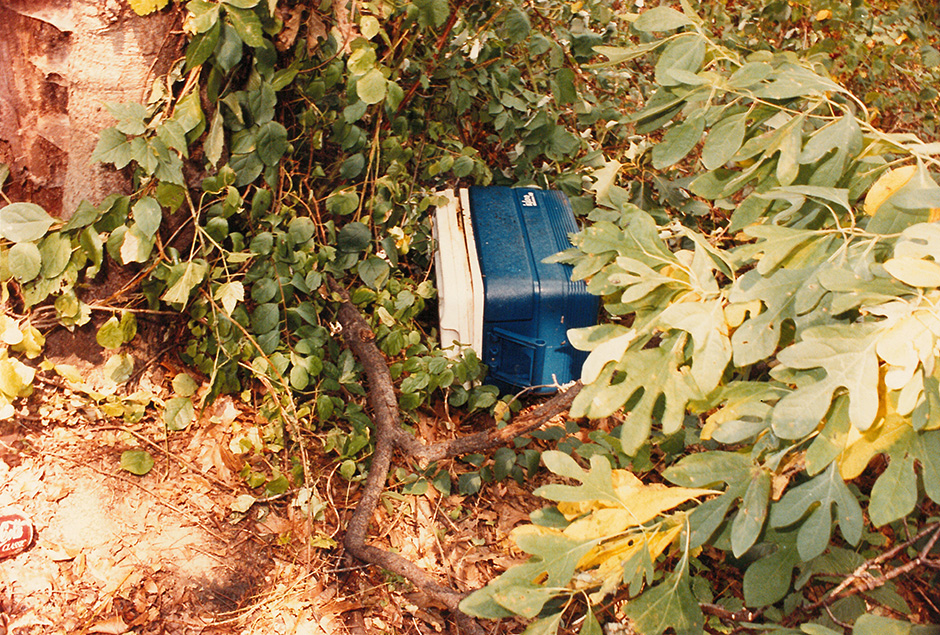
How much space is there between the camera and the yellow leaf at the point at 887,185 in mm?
964

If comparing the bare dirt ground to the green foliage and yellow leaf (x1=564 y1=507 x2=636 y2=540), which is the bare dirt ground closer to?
the green foliage

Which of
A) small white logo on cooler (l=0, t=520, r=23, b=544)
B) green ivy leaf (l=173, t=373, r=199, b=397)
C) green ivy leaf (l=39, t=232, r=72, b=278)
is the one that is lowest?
small white logo on cooler (l=0, t=520, r=23, b=544)

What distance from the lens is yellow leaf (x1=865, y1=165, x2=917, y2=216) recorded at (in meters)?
0.96

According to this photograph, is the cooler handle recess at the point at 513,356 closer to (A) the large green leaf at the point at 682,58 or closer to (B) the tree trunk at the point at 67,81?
(A) the large green leaf at the point at 682,58

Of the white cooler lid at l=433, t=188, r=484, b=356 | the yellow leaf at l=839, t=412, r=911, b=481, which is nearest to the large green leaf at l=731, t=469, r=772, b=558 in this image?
the yellow leaf at l=839, t=412, r=911, b=481

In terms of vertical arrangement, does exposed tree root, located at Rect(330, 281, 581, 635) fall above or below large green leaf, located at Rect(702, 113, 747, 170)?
below

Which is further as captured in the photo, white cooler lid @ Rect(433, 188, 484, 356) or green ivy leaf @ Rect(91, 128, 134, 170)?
white cooler lid @ Rect(433, 188, 484, 356)

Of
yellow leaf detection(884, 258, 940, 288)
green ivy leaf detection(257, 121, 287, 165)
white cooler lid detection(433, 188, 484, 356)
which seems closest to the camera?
yellow leaf detection(884, 258, 940, 288)

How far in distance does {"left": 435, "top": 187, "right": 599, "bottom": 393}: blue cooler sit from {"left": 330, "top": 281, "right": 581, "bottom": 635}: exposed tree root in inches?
12.7

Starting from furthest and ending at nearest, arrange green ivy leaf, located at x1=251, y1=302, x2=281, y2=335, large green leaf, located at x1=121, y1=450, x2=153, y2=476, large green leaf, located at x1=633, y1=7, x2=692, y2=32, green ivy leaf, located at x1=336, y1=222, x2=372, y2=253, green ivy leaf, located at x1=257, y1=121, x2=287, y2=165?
green ivy leaf, located at x1=336, y1=222, x2=372, y2=253, green ivy leaf, located at x1=251, y1=302, x2=281, y2=335, green ivy leaf, located at x1=257, y1=121, x2=287, y2=165, large green leaf, located at x1=121, y1=450, x2=153, y2=476, large green leaf, located at x1=633, y1=7, x2=692, y2=32

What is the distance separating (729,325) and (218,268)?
138 cm

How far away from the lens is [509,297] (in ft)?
7.09

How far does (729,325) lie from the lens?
3.30 feet

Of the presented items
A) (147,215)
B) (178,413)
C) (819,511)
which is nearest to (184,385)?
(178,413)
